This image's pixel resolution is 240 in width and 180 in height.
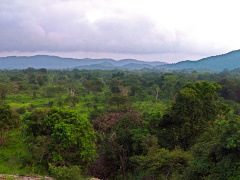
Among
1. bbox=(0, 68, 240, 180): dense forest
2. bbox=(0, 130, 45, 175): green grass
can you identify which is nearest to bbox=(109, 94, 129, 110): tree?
bbox=(0, 68, 240, 180): dense forest

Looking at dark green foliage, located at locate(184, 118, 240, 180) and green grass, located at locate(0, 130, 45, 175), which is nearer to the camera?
dark green foliage, located at locate(184, 118, 240, 180)

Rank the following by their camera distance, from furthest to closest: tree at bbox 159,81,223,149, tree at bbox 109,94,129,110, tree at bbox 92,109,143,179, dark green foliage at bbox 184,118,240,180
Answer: tree at bbox 109,94,129,110
tree at bbox 159,81,223,149
tree at bbox 92,109,143,179
dark green foliage at bbox 184,118,240,180

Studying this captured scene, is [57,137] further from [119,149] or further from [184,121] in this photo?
[184,121]

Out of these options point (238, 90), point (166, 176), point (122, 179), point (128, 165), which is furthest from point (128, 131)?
point (238, 90)

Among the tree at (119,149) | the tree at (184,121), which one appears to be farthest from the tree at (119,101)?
the tree at (184,121)

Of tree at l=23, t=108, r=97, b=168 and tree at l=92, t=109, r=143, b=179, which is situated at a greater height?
tree at l=23, t=108, r=97, b=168

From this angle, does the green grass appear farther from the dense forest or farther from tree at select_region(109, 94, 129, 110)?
tree at select_region(109, 94, 129, 110)

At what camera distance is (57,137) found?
30.0ft

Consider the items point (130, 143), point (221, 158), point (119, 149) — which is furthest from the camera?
point (130, 143)

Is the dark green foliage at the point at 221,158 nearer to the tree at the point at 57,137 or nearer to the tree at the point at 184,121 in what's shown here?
the tree at the point at 184,121

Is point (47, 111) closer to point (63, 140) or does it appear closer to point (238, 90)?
point (63, 140)

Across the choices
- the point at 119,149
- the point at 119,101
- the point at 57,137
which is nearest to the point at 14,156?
the point at 57,137

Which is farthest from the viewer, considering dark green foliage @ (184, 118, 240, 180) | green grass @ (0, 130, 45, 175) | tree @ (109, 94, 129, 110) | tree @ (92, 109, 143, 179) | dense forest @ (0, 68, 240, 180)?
tree @ (109, 94, 129, 110)

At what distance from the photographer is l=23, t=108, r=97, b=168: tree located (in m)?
9.12
